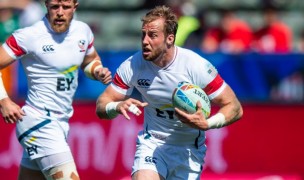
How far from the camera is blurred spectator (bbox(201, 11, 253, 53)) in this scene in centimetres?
1465

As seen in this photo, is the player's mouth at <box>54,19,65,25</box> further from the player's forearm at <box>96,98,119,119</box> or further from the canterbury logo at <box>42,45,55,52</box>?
the player's forearm at <box>96,98,119,119</box>

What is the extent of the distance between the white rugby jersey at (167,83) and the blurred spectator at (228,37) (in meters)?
6.17

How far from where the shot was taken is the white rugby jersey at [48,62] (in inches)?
349

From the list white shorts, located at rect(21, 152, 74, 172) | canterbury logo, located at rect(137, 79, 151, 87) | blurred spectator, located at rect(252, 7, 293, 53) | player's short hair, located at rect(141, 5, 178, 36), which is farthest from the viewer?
blurred spectator, located at rect(252, 7, 293, 53)

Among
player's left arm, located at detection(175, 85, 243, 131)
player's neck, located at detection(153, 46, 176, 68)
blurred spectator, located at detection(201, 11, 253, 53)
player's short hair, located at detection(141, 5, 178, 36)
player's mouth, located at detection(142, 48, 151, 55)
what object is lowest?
blurred spectator, located at detection(201, 11, 253, 53)

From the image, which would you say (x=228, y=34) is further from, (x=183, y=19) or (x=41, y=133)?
(x=41, y=133)

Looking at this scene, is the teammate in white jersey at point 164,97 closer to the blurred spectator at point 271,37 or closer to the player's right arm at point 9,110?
the player's right arm at point 9,110

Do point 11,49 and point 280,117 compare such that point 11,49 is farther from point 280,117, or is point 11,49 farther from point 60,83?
point 280,117

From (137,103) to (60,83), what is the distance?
1.47 meters

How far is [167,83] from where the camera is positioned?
27.2 feet

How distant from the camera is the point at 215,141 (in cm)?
1223

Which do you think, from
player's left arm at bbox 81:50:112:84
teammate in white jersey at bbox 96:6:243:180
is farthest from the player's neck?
player's left arm at bbox 81:50:112:84

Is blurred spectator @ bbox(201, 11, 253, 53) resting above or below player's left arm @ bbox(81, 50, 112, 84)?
below

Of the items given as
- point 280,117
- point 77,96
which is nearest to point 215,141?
point 280,117
